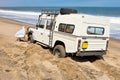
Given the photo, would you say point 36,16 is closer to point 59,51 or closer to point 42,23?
point 42,23

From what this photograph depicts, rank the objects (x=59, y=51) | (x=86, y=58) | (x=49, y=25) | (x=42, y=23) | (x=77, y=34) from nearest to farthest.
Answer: (x=77, y=34) → (x=59, y=51) → (x=86, y=58) → (x=49, y=25) → (x=42, y=23)

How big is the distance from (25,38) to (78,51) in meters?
5.42

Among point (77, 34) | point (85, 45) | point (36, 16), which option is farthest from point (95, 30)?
point (36, 16)

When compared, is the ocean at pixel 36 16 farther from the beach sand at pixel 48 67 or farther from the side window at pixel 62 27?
the beach sand at pixel 48 67

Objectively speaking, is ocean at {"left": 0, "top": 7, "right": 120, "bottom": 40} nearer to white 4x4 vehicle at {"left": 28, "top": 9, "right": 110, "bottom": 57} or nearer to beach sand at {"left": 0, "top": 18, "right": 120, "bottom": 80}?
white 4x4 vehicle at {"left": 28, "top": 9, "right": 110, "bottom": 57}

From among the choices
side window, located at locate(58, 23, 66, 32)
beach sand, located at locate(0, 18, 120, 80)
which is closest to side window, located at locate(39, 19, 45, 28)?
beach sand, located at locate(0, 18, 120, 80)

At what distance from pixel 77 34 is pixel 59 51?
4.69ft

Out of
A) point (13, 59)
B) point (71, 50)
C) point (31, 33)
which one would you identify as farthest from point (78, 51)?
point (31, 33)

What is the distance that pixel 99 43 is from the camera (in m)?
10.2

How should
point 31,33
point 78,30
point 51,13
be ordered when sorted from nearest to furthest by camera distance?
point 78,30
point 51,13
point 31,33

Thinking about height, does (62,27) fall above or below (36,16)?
below

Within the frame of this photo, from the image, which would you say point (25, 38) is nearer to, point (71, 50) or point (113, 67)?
point (71, 50)

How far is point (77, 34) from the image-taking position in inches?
371

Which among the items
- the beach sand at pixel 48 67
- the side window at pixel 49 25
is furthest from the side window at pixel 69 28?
the side window at pixel 49 25
